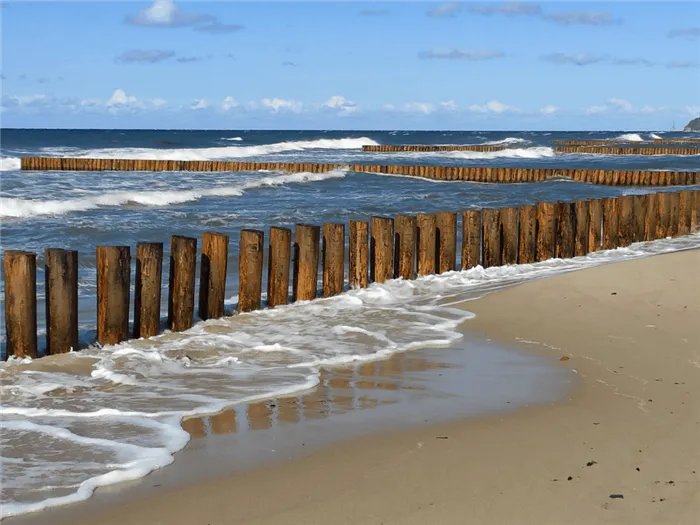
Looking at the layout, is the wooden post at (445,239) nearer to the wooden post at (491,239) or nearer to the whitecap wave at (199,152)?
the wooden post at (491,239)

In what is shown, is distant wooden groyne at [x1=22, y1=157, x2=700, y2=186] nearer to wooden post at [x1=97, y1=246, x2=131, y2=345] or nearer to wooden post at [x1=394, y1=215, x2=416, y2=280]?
wooden post at [x1=394, y1=215, x2=416, y2=280]

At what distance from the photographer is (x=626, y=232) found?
1254cm

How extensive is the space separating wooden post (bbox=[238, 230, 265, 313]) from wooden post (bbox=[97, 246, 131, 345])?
1.33 meters

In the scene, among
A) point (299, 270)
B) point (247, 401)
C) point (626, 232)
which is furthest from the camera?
point (626, 232)

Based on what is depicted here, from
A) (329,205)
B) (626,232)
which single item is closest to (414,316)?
(626,232)

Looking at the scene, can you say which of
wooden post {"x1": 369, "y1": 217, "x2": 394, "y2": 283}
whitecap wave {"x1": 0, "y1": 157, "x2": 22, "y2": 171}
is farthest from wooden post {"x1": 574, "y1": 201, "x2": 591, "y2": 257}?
whitecap wave {"x1": 0, "y1": 157, "x2": 22, "y2": 171}

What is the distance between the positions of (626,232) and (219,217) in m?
7.13

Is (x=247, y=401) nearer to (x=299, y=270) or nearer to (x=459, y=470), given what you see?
(x=459, y=470)

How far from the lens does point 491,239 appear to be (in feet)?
34.7

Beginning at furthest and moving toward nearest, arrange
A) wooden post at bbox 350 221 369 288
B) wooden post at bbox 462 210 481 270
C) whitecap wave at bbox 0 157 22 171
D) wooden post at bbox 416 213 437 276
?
whitecap wave at bbox 0 157 22 171, wooden post at bbox 462 210 481 270, wooden post at bbox 416 213 437 276, wooden post at bbox 350 221 369 288

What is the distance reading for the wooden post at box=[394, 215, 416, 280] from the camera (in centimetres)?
943

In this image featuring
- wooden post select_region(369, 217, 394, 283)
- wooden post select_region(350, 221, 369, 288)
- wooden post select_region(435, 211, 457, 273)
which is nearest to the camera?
wooden post select_region(350, 221, 369, 288)

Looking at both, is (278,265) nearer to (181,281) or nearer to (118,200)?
(181,281)

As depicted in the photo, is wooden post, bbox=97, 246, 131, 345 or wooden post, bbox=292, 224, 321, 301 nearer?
wooden post, bbox=97, 246, 131, 345
